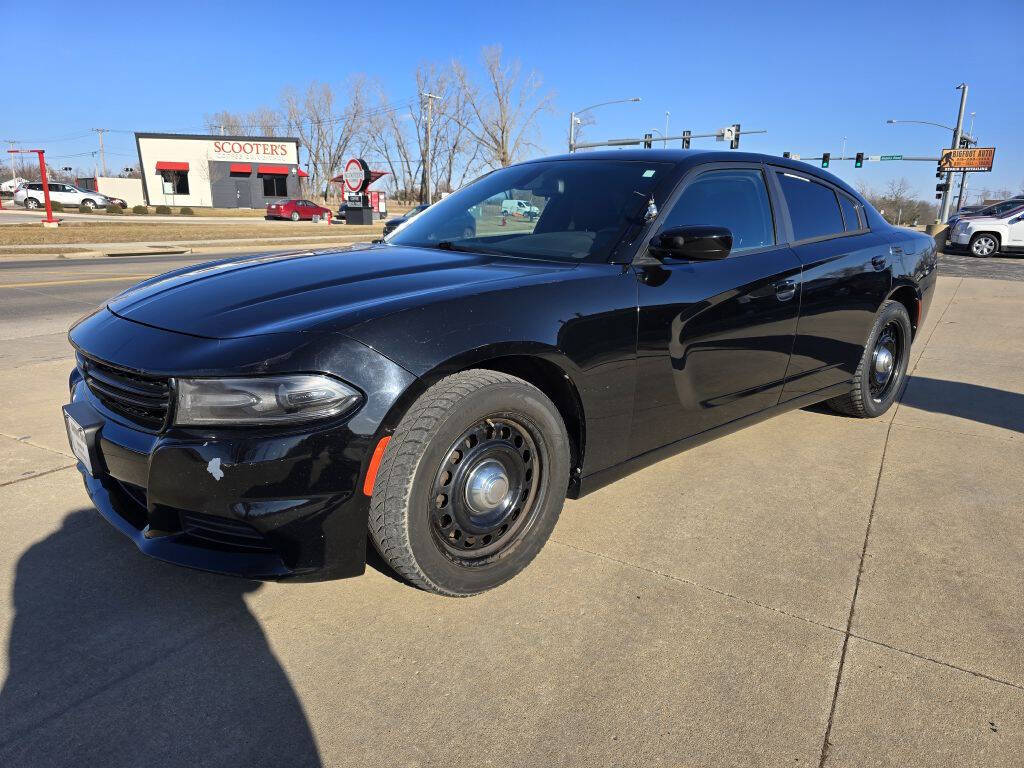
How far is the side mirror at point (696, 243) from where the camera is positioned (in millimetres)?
2816

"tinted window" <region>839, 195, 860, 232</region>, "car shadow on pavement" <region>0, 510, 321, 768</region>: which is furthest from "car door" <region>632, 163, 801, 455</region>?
"car shadow on pavement" <region>0, 510, 321, 768</region>

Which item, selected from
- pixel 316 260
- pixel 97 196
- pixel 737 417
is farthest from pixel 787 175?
pixel 97 196

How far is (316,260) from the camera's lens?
3.11 metres

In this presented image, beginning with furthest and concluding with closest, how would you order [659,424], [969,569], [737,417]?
[737,417], [659,424], [969,569]

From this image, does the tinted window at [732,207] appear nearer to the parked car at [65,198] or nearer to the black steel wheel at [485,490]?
the black steel wheel at [485,490]

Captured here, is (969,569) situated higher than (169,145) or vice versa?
(169,145)

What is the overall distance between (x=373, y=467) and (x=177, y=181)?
64067 millimetres

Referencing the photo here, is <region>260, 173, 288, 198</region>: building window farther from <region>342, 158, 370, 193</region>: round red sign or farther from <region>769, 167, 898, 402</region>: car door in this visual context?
<region>769, 167, 898, 402</region>: car door

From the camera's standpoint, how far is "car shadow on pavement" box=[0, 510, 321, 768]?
6.08ft

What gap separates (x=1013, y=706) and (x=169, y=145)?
6418cm

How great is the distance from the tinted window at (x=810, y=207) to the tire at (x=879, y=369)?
0.73 meters

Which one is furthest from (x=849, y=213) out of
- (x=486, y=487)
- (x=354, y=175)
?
(x=354, y=175)

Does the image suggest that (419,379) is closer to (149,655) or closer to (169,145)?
(149,655)

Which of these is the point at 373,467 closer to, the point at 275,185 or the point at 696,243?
the point at 696,243
